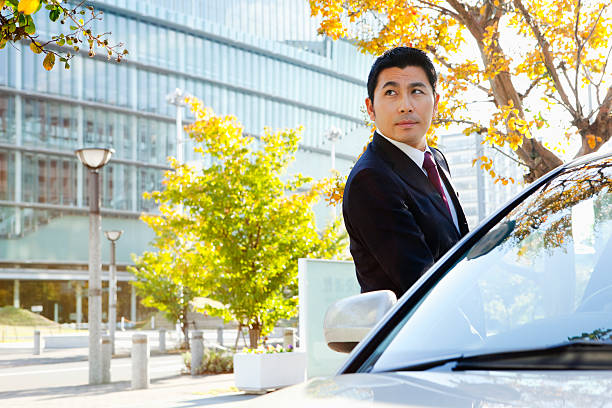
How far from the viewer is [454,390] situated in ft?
4.07

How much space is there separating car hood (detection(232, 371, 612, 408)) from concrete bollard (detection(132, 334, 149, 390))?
48.2 ft

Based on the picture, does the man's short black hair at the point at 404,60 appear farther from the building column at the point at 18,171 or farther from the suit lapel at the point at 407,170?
the building column at the point at 18,171

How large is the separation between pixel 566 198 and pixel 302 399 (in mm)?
1048

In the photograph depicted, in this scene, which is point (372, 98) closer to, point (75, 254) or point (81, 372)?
point (81, 372)

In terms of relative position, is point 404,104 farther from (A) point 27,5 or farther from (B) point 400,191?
(A) point 27,5

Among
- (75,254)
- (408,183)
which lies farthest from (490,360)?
(75,254)

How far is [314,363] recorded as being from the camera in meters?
10.9

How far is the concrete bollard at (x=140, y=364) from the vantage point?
15625 millimetres

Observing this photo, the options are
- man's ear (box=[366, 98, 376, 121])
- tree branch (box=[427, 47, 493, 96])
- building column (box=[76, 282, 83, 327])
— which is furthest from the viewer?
building column (box=[76, 282, 83, 327])

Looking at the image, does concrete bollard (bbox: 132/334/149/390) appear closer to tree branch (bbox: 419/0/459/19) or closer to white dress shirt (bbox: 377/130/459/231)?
tree branch (bbox: 419/0/459/19)

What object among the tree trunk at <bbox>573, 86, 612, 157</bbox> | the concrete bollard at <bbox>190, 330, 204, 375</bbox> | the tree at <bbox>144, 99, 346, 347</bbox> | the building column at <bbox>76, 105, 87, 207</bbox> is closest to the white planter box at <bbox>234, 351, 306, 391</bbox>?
the tree at <bbox>144, 99, 346, 347</bbox>

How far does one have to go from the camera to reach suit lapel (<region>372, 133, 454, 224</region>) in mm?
2715

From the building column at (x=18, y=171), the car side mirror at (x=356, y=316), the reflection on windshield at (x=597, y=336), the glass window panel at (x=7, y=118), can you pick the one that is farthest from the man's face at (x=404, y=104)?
the building column at (x=18, y=171)

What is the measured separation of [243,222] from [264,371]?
18.5ft
